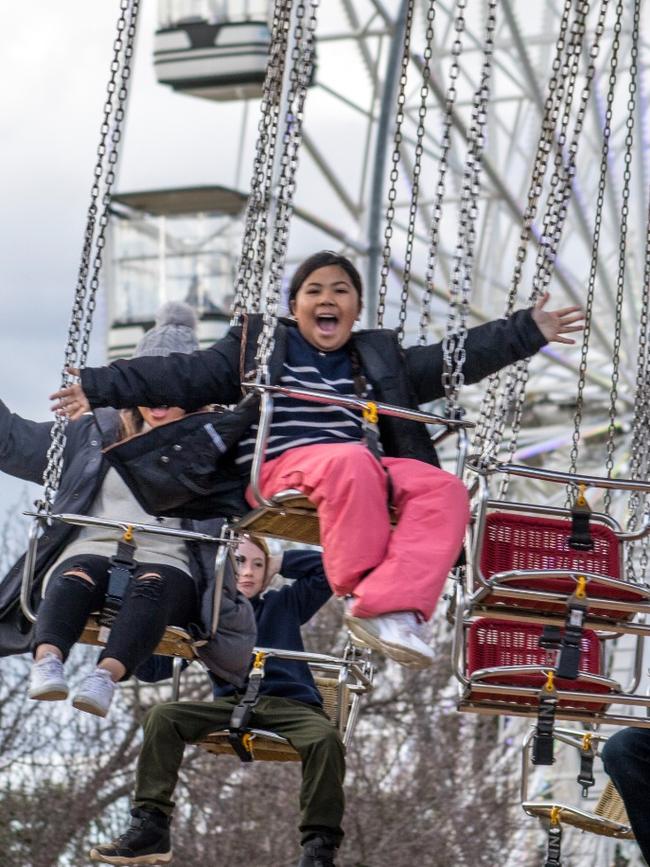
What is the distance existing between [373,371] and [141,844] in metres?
1.91

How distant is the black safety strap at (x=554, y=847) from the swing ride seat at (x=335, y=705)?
823 mm

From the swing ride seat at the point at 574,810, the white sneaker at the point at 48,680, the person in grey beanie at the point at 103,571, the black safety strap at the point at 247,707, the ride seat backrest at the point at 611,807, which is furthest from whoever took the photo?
the ride seat backrest at the point at 611,807

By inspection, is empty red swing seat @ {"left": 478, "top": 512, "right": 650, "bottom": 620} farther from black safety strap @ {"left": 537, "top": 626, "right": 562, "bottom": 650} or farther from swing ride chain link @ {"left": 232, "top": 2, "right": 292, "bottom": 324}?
swing ride chain link @ {"left": 232, "top": 2, "right": 292, "bottom": 324}

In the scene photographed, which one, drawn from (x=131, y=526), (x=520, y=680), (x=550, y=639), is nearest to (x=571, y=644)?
(x=550, y=639)

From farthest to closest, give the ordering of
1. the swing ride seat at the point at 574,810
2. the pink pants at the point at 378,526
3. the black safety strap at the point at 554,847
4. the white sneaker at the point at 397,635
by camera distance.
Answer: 1. the swing ride seat at the point at 574,810
2. the black safety strap at the point at 554,847
3. the pink pants at the point at 378,526
4. the white sneaker at the point at 397,635

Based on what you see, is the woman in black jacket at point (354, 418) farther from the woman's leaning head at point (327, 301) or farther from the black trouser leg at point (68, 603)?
the black trouser leg at point (68, 603)

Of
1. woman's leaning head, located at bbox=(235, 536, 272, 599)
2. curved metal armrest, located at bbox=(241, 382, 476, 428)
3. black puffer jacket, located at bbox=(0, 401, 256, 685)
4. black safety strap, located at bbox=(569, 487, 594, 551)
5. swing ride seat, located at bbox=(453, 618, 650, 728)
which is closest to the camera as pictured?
curved metal armrest, located at bbox=(241, 382, 476, 428)

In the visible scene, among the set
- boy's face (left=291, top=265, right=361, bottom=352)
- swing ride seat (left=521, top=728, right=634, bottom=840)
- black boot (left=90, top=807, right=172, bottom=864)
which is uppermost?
boy's face (left=291, top=265, right=361, bottom=352)

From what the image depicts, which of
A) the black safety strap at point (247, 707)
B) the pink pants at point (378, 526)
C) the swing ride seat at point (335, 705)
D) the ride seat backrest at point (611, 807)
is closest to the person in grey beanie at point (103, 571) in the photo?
the black safety strap at point (247, 707)

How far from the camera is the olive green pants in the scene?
308 inches

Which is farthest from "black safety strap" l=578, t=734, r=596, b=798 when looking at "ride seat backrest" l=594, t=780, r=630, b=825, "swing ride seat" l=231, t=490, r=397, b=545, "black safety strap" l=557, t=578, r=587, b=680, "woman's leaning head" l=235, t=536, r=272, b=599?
"swing ride seat" l=231, t=490, r=397, b=545

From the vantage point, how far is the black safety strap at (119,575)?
24.4 ft

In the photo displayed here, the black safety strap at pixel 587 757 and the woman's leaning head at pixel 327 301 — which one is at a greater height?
the woman's leaning head at pixel 327 301

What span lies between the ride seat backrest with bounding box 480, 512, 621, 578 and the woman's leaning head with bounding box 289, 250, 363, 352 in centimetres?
81
